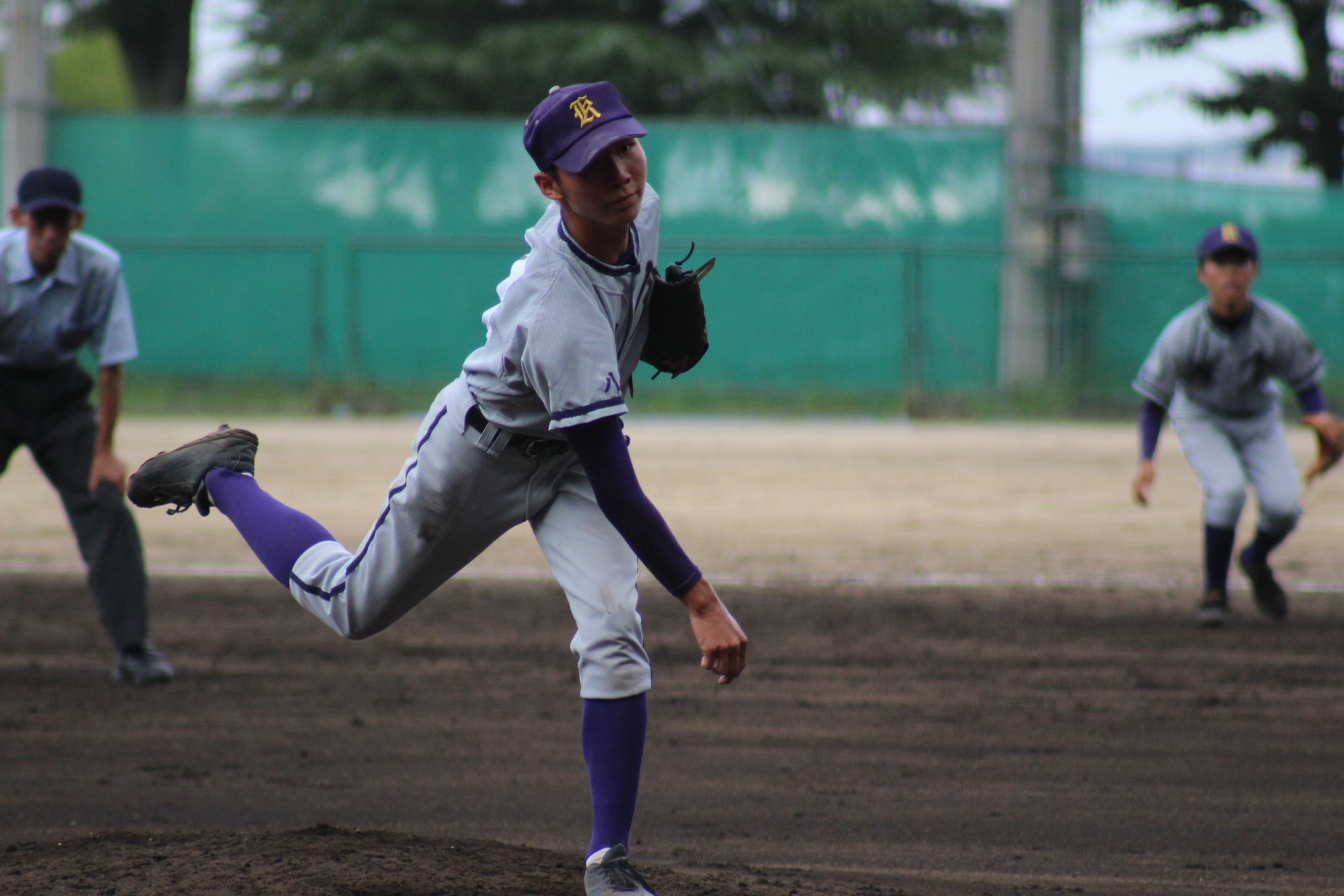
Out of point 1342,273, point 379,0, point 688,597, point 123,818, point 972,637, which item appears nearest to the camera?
point 688,597

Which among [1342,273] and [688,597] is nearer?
[688,597]

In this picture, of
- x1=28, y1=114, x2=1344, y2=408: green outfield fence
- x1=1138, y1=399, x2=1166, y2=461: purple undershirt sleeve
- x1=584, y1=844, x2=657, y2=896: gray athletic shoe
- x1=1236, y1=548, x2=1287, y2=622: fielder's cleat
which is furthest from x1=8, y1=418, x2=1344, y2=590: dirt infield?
x1=584, y1=844, x2=657, y2=896: gray athletic shoe

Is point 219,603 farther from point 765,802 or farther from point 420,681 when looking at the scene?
point 765,802

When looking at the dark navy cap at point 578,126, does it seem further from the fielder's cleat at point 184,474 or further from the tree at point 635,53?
the tree at point 635,53

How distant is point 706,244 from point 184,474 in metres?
13.1

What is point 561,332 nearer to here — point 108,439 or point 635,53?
point 108,439

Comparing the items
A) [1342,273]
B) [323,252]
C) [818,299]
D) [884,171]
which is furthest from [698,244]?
[1342,273]

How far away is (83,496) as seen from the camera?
5.92 metres

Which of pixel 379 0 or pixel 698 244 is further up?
pixel 379 0

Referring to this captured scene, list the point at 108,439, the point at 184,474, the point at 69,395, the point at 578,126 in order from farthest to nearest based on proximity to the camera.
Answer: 1. the point at 69,395
2. the point at 108,439
3. the point at 184,474
4. the point at 578,126

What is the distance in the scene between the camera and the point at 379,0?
24.9 meters

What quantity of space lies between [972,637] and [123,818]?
3.85 meters

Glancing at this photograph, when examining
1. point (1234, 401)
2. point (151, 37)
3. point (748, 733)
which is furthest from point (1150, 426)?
point (151, 37)

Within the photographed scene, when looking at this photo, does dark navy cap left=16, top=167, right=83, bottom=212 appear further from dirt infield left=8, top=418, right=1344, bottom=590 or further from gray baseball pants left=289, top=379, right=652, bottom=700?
dirt infield left=8, top=418, right=1344, bottom=590
